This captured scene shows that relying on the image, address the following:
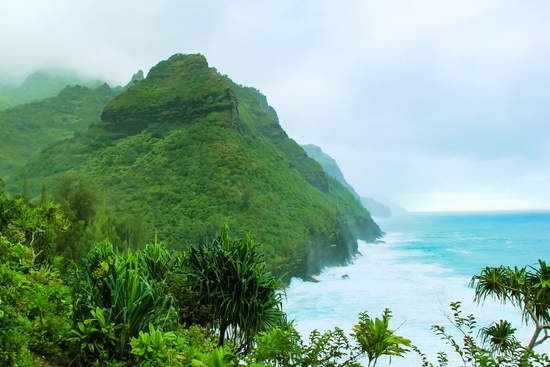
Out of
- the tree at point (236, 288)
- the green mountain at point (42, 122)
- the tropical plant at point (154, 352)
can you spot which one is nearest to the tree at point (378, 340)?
the tropical plant at point (154, 352)

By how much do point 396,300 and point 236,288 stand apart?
74.5 ft

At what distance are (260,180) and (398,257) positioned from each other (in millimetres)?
23427

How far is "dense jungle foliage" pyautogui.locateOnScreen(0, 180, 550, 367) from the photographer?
260 cm

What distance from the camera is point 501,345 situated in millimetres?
3898

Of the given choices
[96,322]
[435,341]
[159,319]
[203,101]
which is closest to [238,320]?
[159,319]

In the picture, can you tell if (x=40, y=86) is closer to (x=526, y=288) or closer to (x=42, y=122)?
(x=42, y=122)

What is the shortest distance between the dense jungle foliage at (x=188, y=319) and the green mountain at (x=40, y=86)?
8360 cm

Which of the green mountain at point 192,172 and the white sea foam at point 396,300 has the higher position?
the green mountain at point 192,172

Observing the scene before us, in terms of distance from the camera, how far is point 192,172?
33.0m

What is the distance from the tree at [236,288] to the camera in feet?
15.9

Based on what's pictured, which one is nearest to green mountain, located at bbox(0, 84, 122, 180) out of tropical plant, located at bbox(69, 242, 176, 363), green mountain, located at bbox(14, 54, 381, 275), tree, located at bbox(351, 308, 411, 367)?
green mountain, located at bbox(14, 54, 381, 275)

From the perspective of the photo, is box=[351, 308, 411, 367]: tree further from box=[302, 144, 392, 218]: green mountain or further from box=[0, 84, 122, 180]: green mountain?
box=[302, 144, 392, 218]: green mountain

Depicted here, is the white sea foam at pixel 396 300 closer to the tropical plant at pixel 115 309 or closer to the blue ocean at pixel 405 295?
the blue ocean at pixel 405 295

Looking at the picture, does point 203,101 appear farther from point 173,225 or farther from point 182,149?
point 173,225
